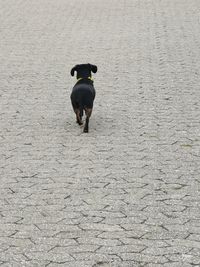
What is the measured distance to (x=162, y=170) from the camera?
305 inches

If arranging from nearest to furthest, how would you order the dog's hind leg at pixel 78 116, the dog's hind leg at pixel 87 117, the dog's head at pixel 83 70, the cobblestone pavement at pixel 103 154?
the cobblestone pavement at pixel 103 154 → the dog's hind leg at pixel 87 117 → the dog's hind leg at pixel 78 116 → the dog's head at pixel 83 70

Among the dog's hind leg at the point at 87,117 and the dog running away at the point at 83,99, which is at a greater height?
the dog running away at the point at 83,99

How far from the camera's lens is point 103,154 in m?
8.34

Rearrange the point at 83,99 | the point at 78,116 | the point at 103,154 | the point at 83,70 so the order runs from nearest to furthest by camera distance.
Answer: the point at 103,154, the point at 83,99, the point at 78,116, the point at 83,70

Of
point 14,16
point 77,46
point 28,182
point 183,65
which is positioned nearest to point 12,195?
point 28,182

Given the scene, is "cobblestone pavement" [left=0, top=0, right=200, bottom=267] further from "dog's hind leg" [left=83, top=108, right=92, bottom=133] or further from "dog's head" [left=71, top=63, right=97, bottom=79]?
"dog's head" [left=71, top=63, right=97, bottom=79]

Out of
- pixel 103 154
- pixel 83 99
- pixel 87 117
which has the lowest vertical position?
pixel 103 154

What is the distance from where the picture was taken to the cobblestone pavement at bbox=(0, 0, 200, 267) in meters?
5.82

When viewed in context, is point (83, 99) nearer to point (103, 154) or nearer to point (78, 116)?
point (78, 116)

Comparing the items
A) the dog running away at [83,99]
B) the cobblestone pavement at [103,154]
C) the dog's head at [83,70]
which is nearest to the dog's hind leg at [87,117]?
the dog running away at [83,99]

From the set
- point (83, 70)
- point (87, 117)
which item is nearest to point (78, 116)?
point (87, 117)

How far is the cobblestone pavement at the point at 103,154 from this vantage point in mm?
5824

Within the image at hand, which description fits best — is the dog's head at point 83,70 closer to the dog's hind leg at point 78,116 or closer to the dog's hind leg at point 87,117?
the dog's hind leg at point 78,116

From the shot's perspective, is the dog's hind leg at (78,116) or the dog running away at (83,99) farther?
the dog's hind leg at (78,116)
